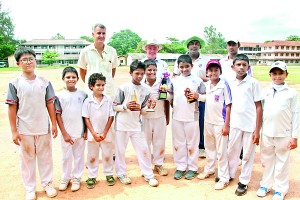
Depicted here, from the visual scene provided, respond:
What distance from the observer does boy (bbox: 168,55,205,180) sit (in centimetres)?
432

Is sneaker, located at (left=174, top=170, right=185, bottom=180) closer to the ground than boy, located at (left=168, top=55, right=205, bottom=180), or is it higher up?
closer to the ground

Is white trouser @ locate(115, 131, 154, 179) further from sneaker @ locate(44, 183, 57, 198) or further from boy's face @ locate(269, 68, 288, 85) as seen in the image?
boy's face @ locate(269, 68, 288, 85)

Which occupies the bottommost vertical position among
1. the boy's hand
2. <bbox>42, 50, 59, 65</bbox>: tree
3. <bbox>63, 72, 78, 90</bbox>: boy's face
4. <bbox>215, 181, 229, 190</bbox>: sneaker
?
<bbox>215, 181, 229, 190</bbox>: sneaker

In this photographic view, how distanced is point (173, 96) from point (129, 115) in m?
0.83

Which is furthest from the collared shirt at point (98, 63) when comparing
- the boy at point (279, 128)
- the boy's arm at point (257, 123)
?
the boy at point (279, 128)

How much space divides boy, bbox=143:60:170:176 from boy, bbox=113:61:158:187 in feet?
0.57

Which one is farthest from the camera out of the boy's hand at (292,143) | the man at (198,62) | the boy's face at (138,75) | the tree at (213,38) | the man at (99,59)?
the tree at (213,38)

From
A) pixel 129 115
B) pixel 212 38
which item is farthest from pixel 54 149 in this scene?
pixel 212 38

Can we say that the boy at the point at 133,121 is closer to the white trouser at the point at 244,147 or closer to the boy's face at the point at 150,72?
the boy's face at the point at 150,72

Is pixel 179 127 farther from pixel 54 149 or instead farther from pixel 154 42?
pixel 54 149

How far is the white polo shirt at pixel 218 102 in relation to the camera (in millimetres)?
4066

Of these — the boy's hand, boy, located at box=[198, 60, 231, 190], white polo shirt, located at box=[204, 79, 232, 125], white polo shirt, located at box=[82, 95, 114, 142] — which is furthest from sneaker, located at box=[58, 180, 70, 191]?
the boy's hand

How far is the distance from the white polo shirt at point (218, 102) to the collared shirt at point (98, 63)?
1.78 m

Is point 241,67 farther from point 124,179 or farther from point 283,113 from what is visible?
point 124,179
